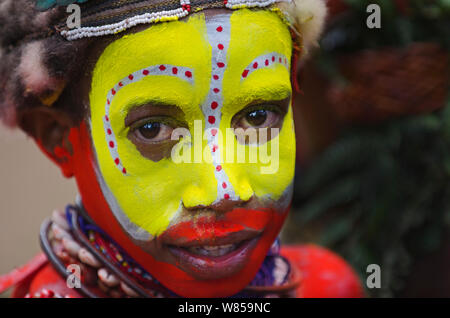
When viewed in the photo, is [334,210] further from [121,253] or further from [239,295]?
[121,253]

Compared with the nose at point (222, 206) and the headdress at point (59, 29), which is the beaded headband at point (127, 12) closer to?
the headdress at point (59, 29)

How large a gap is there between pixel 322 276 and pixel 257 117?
0.84 meters

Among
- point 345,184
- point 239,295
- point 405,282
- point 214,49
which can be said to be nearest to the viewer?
point 214,49

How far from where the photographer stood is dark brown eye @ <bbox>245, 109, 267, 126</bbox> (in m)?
1.46

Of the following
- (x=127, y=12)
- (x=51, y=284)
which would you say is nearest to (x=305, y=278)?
(x=51, y=284)

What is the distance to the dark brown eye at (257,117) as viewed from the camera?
1465mm

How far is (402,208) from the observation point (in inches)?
106

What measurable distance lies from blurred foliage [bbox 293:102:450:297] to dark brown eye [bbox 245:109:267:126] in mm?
1311

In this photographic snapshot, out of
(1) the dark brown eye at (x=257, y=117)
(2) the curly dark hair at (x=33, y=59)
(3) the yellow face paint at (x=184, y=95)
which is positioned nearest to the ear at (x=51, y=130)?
(2) the curly dark hair at (x=33, y=59)

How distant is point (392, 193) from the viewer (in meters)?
2.66

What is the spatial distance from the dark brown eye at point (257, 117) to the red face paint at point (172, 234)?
0.24 metres

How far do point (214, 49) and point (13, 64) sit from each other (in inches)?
22.9

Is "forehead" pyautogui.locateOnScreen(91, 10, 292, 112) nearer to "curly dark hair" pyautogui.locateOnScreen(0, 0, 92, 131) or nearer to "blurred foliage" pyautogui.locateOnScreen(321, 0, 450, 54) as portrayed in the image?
"curly dark hair" pyautogui.locateOnScreen(0, 0, 92, 131)
